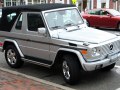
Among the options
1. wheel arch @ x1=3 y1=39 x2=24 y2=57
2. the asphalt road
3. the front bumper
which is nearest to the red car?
the asphalt road

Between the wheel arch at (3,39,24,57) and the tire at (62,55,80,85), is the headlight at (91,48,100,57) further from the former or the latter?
the wheel arch at (3,39,24,57)

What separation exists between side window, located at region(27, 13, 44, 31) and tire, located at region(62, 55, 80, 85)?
128 cm

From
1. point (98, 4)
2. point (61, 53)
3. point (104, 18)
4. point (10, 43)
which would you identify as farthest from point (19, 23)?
point (98, 4)

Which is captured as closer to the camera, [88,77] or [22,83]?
[22,83]

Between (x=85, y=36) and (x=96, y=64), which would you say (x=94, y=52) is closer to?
(x=96, y=64)

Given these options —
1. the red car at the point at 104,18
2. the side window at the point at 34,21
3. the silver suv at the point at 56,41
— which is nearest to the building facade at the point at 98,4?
the red car at the point at 104,18

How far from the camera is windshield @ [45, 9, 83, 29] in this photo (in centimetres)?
818

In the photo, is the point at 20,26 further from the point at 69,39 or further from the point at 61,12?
the point at 69,39

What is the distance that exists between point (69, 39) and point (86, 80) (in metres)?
1.13

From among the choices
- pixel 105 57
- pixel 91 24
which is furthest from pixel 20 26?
pixel 91 24

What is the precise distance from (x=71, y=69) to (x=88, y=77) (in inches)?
38.7

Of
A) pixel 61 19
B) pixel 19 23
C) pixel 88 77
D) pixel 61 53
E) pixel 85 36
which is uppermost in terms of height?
pixel 61 19

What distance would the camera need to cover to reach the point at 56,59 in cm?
784

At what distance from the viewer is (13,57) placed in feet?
→ 30.3
